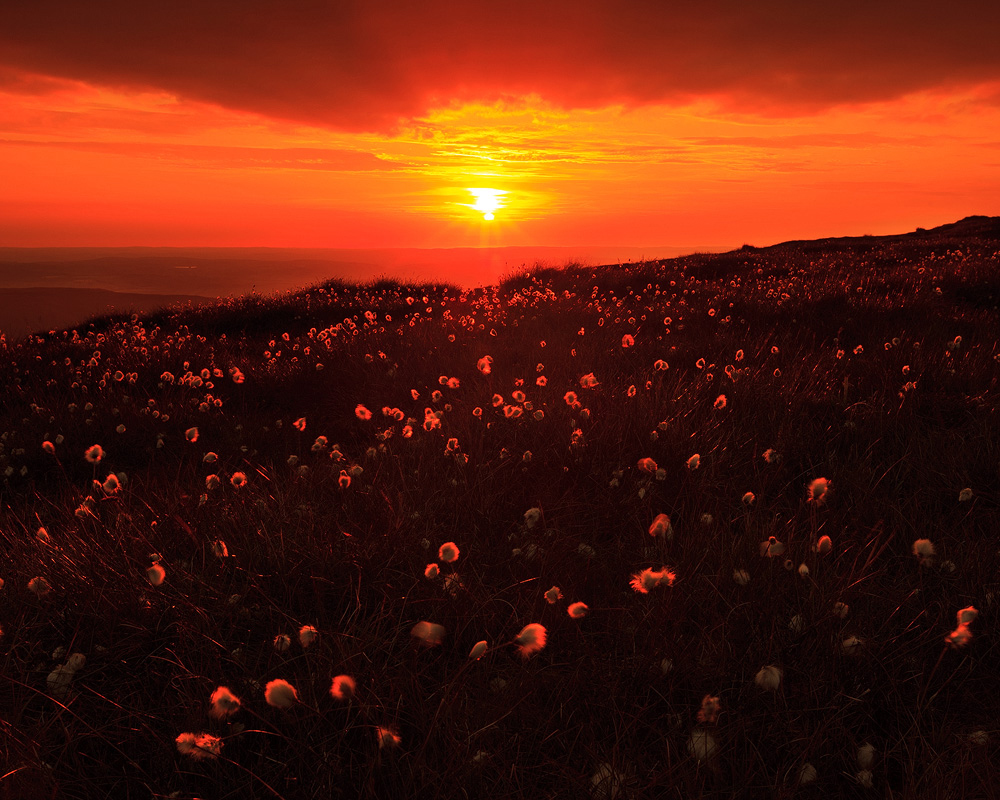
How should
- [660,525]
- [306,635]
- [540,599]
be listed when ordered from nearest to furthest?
[306,635] < [540,599] < [660,525]

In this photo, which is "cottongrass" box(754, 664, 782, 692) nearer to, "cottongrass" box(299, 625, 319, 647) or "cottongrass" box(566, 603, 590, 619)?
"cottongrass" box(566, 603, 590, 619)

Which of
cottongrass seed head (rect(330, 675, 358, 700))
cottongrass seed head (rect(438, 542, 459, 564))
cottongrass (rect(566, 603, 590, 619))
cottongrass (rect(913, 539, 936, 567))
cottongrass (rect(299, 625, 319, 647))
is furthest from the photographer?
cottongrass (rect(913, 539, 936, 567))

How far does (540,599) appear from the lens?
2078 millimetres

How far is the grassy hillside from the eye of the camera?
1523 mm

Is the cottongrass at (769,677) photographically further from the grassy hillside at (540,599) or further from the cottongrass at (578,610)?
the cottongrass at (578,610)

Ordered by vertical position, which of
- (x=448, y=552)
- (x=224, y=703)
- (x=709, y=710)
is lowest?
(x=709, y=710)

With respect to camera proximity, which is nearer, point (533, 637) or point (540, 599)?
point (533, 637)

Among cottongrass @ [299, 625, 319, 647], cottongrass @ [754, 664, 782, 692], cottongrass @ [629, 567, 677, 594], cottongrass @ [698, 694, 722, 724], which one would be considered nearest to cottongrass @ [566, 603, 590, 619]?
cottongrass @ [629, 567, 677, 594]

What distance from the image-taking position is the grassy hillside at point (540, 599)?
152 cm

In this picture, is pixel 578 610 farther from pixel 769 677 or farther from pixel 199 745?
pixel 199 745

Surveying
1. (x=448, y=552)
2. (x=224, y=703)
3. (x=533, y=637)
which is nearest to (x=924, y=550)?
(x=533, y=637)

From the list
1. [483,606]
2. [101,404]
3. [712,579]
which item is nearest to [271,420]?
[101,404]

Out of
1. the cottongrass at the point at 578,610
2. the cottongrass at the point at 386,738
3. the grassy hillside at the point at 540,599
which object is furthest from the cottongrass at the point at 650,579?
the cottongrass at the point at 386,738

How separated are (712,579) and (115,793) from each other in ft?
6.19
